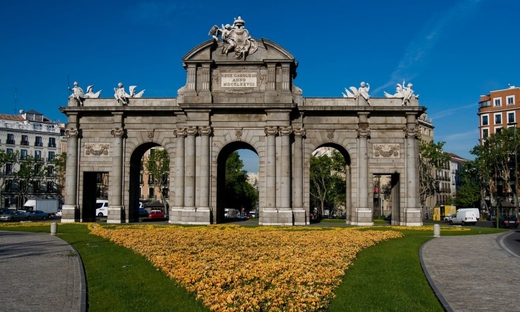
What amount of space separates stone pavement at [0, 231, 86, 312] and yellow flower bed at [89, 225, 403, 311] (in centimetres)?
308

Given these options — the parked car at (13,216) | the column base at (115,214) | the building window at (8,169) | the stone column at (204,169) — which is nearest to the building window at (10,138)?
the building window at (8,169)

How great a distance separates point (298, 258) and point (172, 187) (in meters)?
30.9

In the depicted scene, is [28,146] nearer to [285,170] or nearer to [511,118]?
[285,170]

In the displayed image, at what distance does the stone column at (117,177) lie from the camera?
49344 millimetres

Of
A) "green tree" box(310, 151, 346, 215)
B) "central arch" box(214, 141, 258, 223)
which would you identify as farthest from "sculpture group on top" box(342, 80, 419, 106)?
"green tree" box(310, 151, 346, 215)

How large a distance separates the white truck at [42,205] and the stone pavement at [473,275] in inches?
2864

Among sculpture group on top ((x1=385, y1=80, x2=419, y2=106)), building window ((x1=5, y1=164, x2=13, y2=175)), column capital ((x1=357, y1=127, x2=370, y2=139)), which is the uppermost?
sculpture group on top ((x1=385, y1=80, x2=419, y2=106))

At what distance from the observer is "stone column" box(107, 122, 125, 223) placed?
49344 mm

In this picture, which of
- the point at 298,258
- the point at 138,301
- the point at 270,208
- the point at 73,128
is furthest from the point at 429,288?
the point at 73,128

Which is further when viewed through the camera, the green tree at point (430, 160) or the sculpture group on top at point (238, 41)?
the green tree at point (430, 160)

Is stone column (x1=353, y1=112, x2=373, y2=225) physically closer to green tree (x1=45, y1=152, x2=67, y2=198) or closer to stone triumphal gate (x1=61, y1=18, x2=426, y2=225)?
stone triumphal gate (x1=61, y1=18, x2=426, y2=225)

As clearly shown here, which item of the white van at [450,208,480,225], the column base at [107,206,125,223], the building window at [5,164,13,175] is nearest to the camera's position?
the column base at [107,206,125,223]

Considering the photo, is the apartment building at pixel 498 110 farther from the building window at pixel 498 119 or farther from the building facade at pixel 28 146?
the building facade at pixel 28 146

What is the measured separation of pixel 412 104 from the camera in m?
49.3
